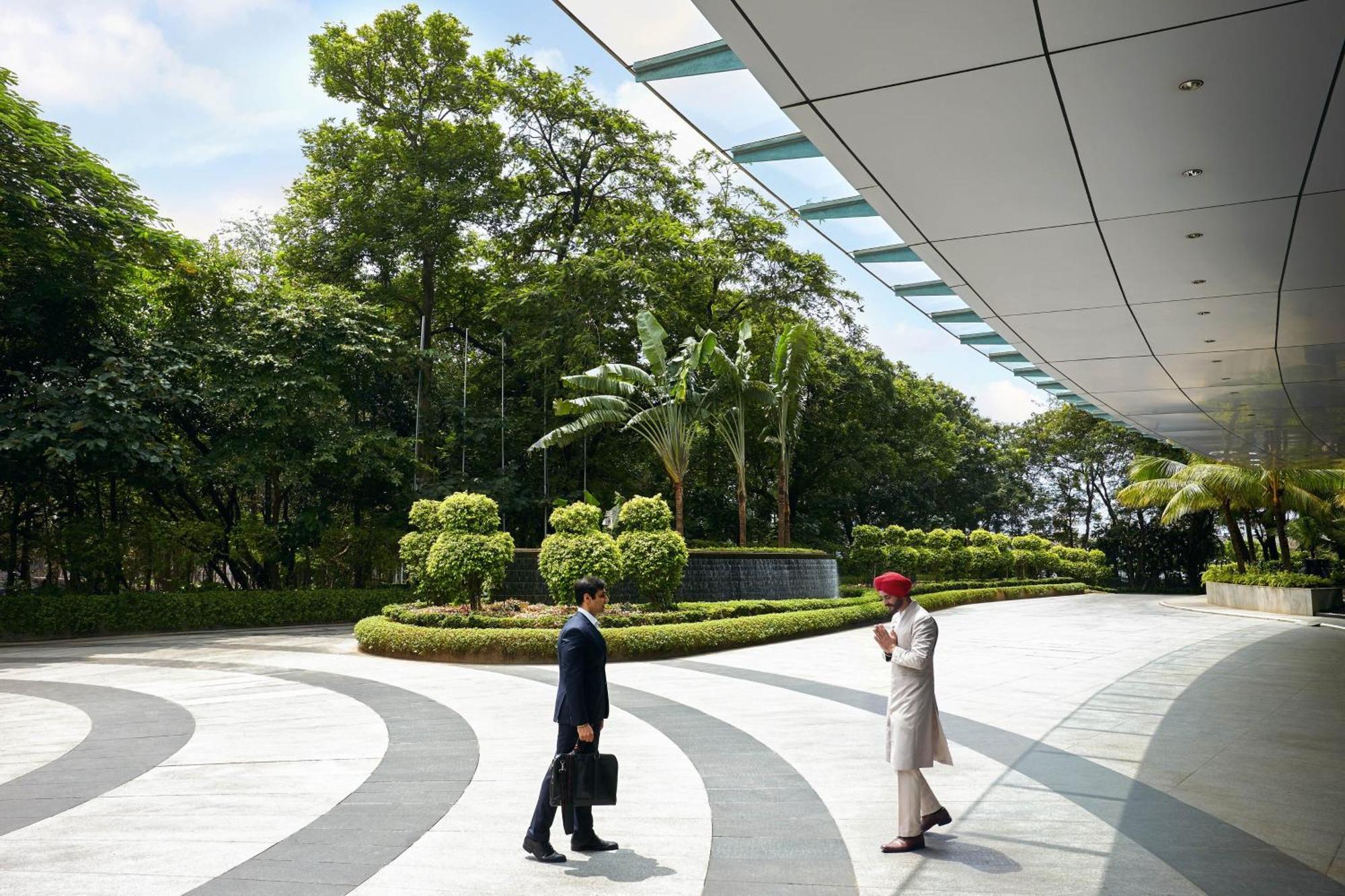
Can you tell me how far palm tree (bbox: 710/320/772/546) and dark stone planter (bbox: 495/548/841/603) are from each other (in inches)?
68.1

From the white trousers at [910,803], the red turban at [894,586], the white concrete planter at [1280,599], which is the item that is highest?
the red turban at [894,586]

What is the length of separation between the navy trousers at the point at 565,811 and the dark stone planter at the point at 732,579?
12873 millimetres

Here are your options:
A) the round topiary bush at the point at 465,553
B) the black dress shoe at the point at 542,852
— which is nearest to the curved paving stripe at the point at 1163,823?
the black dress shoe at the point at 542,852

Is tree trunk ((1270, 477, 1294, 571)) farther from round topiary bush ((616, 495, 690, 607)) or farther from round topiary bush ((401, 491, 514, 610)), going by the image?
round topiary bush ((401, 491, 514, 610))

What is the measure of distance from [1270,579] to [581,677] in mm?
26991

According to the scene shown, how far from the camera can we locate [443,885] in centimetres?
463

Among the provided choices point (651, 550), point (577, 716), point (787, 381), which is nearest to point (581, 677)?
point (577, 716)

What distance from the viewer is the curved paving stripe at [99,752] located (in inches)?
255

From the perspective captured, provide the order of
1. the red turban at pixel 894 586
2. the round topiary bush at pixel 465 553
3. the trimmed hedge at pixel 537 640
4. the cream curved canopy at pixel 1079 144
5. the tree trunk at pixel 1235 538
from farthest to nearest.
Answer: the tree trunk at pixel 1235 538 → the round topiary bush at pixel 465 553 → the trimmed hedge at pixel 537 640 → the red turban at pixel 894 586 → the cream curved canopy at pixel 1079 144

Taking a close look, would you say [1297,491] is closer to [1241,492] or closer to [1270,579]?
[1241,492]

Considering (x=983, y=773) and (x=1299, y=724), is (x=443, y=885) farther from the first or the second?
(x=1299, y=724)

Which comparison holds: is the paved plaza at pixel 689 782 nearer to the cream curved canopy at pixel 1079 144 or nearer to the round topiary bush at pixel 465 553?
the round topiary bush at pixel 465 553

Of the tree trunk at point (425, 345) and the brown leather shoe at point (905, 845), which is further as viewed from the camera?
the tree trunk at point (425, 345)

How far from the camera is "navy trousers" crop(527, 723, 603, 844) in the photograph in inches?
200
